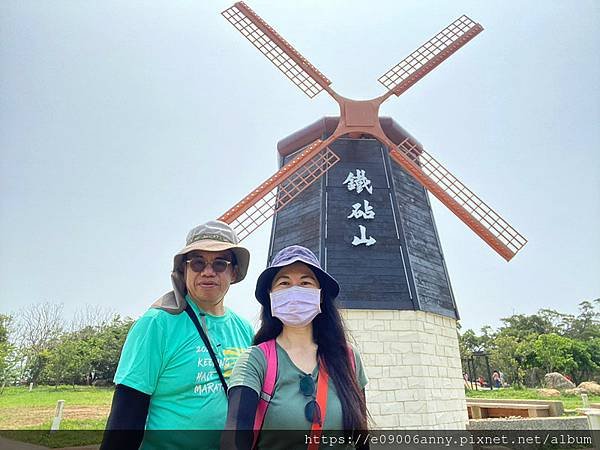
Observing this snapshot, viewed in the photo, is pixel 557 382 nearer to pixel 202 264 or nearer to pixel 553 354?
pixel 553 354

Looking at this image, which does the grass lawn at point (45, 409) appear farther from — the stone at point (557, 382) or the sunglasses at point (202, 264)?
the stone at point (557, 382)

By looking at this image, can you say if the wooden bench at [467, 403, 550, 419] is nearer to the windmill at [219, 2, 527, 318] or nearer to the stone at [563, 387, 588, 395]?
the windmill at [219, 2, 527, 318]

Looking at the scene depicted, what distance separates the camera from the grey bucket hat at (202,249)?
5.49 feet

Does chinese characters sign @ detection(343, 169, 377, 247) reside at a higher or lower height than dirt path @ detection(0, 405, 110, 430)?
higher

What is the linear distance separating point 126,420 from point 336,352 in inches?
31.7

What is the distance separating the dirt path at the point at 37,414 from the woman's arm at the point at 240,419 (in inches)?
397

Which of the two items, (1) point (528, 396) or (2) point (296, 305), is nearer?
(2) point (296, 305)

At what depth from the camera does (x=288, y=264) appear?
1623 mm

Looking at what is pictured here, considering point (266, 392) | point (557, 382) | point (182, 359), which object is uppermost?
point (557, 382)

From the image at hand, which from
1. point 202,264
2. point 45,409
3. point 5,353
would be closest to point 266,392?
point 202,264

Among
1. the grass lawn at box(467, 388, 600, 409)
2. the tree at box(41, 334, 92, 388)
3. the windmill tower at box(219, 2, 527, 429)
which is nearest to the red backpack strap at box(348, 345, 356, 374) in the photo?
the windmill tower at box(219, 2, 527, 429)

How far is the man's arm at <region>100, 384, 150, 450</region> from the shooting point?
1.35 m

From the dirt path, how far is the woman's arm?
10076mm

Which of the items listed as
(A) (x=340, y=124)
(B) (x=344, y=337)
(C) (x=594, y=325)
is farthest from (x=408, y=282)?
(C) (x=594, y=325)
